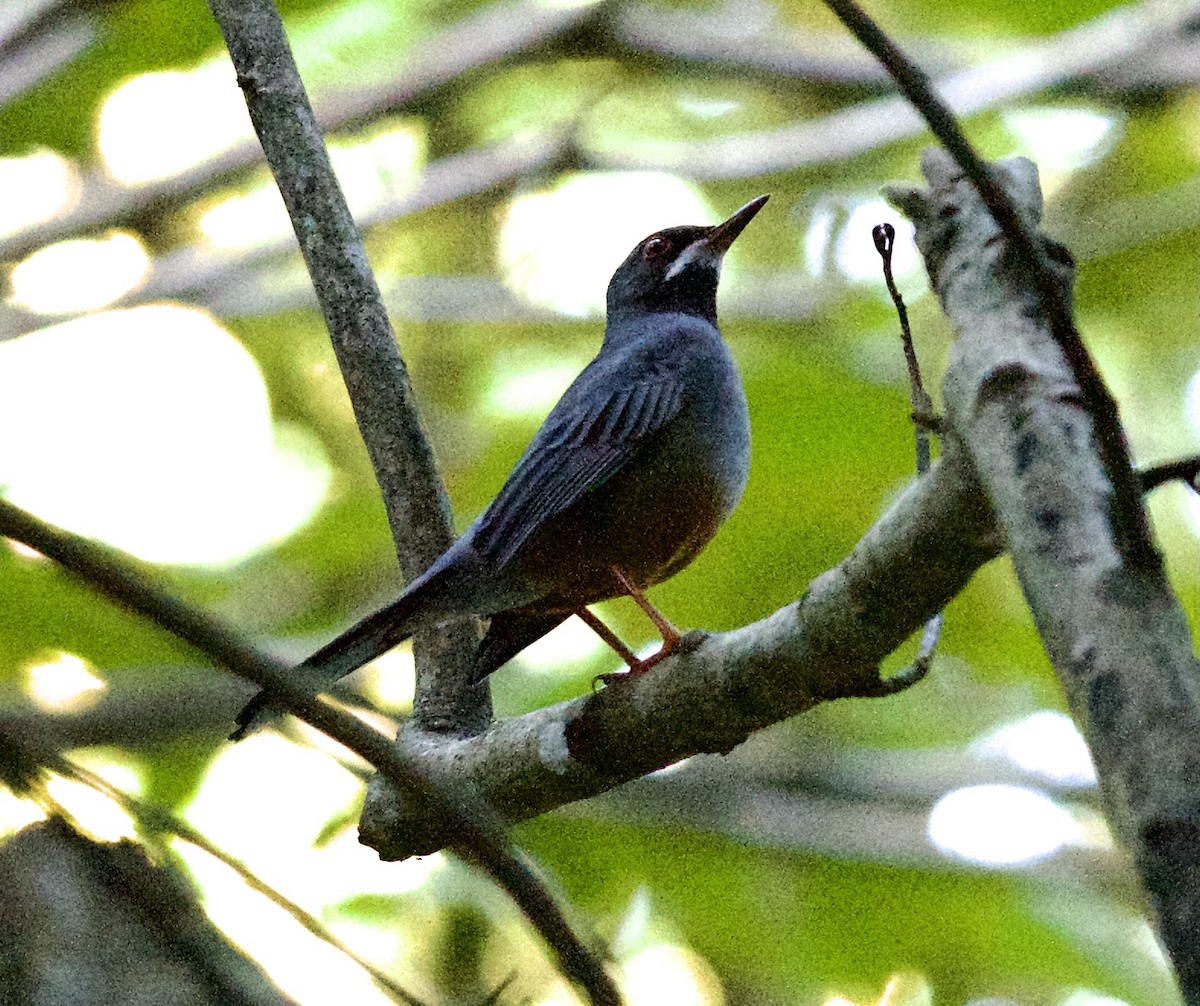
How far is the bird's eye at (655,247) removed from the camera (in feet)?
20.4

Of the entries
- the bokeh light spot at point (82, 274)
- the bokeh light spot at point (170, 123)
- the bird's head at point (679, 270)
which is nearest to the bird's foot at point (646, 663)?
the bird's head at point (679, 270)

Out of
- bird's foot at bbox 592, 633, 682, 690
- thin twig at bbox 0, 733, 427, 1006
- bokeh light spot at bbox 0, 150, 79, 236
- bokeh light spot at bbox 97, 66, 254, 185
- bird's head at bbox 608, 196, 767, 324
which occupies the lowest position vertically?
thin twig at bbox 0, 733, 427, 1006

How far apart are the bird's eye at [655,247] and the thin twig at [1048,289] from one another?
4.14 metres

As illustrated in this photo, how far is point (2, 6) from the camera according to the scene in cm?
674

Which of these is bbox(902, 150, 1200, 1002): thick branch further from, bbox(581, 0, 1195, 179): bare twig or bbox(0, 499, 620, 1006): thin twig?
bbox(581, 0, 1195, 179): bare twig

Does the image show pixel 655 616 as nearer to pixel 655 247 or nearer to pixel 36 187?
pixel 655 247

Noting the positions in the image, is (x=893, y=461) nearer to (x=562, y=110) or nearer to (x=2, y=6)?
(x=562, y=110)

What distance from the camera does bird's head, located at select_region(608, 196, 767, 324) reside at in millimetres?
6078

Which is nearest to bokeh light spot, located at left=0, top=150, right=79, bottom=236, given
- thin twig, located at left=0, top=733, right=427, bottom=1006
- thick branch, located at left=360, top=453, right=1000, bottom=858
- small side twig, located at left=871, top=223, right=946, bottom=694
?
thick branch, located at left=360, top=453, right=1000, bottom=858

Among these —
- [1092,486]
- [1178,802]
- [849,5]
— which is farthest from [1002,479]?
[849,5]

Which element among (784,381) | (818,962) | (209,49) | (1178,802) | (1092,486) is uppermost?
(209,49)

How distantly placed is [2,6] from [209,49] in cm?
95

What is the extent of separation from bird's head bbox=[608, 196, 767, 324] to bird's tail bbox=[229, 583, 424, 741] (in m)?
2.10

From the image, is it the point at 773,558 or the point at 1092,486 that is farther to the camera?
the point at 773,558
